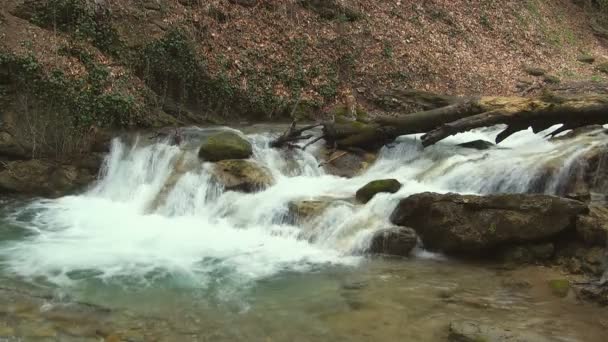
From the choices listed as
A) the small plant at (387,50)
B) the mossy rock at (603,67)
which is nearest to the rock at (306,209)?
the small plant at (387,50)

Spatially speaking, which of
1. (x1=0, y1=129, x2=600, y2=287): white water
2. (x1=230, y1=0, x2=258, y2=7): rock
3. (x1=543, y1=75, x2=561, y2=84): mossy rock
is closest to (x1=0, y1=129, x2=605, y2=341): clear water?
(x1=0, y1=129, x2=600, y2=287): white water

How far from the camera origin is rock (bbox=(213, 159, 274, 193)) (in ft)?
34.9

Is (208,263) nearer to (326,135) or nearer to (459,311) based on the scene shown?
(459,311)

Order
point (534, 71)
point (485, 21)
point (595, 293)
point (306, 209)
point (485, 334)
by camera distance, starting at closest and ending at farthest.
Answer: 1. point (485, 334)
2. point (595, 293)
3. point (306, 209)
4. point (534, 71)
5. point (485, 21)

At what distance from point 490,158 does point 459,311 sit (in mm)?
5049

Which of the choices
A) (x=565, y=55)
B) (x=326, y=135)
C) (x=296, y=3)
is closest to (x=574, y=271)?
(x=326, y=135)

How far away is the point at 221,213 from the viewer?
1025cm

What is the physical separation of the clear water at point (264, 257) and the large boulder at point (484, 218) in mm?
365

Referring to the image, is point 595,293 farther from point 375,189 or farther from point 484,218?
point 375,189

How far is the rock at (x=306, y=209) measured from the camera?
9.17 meters

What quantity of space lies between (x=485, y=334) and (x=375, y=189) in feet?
15.4

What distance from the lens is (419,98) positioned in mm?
15859

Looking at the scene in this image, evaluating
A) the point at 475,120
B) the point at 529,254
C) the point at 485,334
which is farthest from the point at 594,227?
the point at 475,120

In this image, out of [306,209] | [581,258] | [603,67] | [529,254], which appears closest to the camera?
[581,258]
